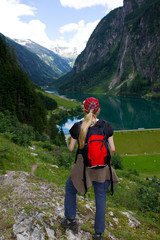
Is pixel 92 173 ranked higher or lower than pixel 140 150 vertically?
higher

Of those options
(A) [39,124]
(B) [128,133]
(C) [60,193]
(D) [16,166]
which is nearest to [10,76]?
(A) [39,124]

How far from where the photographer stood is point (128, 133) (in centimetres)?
8494

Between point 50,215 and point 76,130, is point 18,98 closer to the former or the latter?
point 50,215

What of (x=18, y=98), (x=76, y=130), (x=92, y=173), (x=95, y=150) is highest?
(x=18, y=98)

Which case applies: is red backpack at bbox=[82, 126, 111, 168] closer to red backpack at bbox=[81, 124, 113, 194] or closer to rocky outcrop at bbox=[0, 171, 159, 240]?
red backpack at bbox=[81, 124, 113, 194]

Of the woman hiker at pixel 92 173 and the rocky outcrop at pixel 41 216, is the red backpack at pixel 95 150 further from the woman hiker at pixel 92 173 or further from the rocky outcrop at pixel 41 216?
the rocky outcrop at pixel 41 216

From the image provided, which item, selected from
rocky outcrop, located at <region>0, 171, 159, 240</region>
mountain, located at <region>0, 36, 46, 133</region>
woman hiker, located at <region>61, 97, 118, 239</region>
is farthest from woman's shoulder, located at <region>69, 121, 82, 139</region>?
mountain, located at <region>0, 36, 46, 133</region>

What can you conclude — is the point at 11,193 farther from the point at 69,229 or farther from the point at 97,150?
the point at 97,150

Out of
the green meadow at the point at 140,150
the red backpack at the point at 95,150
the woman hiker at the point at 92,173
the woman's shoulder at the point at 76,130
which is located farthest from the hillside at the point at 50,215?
the green meadow at the point at 140,150

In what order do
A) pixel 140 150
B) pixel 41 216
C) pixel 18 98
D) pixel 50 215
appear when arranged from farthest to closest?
pixel 140 150
pixel 18 98
pixel 50 215
pixel 41 216

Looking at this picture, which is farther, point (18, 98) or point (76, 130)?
point (18, 98)

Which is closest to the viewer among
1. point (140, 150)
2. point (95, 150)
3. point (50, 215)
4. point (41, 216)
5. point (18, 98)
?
point (95, 150)

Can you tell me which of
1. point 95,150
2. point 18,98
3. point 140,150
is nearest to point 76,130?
point 95,150

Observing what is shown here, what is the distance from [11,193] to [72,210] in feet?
10.2
